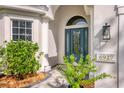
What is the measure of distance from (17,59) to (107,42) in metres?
3.10

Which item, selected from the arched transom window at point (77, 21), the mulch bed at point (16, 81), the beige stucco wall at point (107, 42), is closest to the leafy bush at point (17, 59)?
the mulch bed at point (16, 81)

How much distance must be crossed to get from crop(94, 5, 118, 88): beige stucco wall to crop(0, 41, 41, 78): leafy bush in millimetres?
2552

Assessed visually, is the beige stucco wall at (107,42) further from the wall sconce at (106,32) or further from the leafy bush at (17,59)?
the leafy bush at (17,59)

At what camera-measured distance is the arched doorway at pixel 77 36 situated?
338 inches

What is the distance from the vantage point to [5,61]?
5477 millimetres

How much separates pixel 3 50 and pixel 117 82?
4.00 metres

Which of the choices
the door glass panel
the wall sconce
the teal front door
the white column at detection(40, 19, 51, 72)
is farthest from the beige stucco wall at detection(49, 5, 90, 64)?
the wall sconce

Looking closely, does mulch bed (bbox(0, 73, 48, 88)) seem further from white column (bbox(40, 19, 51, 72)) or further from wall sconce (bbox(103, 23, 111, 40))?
wall sconce (bbox(103, 23, 111, 40))

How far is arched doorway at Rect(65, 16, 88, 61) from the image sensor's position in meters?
8.59

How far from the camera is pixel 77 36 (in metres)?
8.98

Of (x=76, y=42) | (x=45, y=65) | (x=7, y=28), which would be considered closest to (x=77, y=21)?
(x=76, y=42)

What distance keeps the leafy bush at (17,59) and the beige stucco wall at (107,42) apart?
2552mm

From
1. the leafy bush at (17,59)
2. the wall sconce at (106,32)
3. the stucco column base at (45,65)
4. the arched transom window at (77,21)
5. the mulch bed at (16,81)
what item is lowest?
the mulch bed at (16,81)
